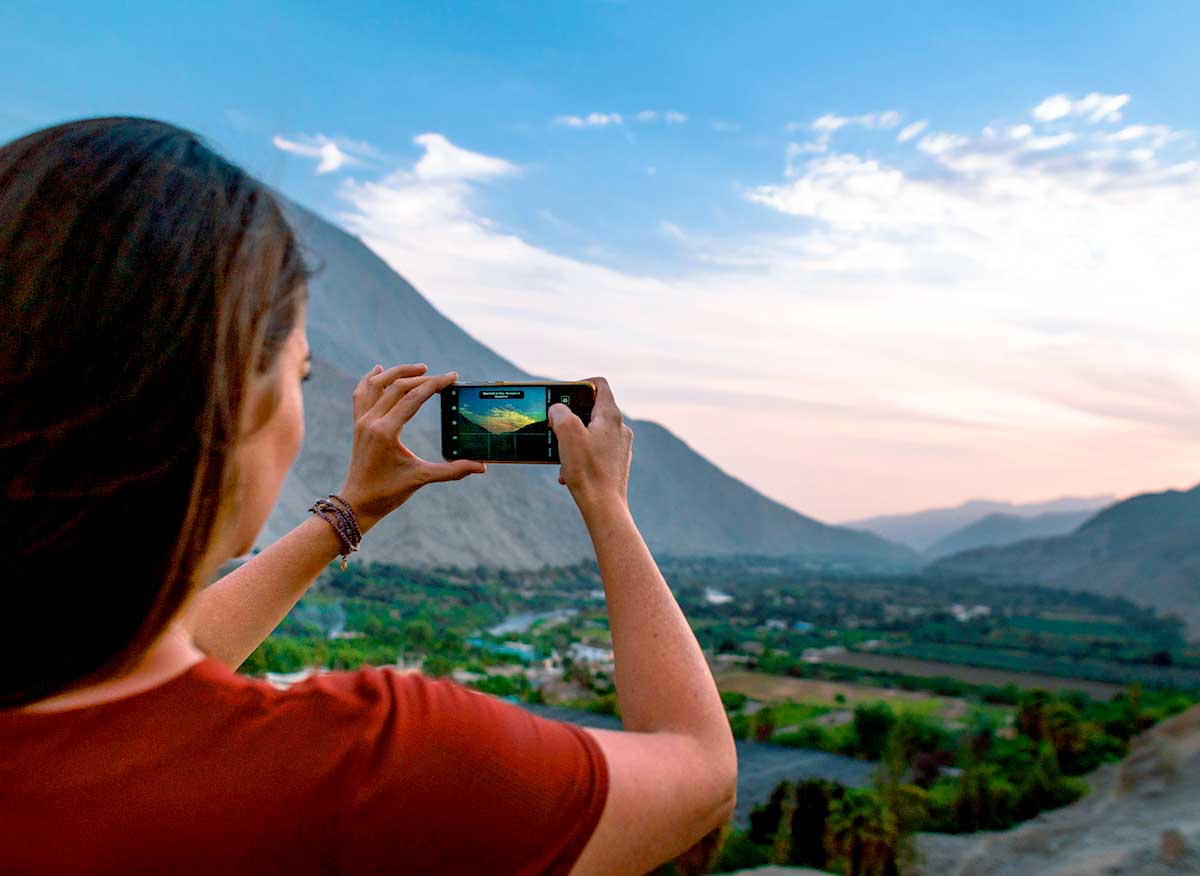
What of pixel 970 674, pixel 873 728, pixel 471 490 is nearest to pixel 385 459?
pixel 873 728

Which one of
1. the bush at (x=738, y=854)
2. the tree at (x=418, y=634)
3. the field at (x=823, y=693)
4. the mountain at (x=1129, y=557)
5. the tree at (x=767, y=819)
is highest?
the mountain at (x=1129, y=557)

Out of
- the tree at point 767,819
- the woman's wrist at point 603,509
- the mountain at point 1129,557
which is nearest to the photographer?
the woman's wrist at point 603,509

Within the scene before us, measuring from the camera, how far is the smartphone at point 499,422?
3.65 ft

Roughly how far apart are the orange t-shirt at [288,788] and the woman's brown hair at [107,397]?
61 mm

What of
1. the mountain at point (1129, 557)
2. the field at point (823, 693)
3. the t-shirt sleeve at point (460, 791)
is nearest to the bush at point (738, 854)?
the field at point (823, 693)

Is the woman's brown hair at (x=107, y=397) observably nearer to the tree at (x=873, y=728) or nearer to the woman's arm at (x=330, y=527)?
the woman's arm at (x=330, y=527)

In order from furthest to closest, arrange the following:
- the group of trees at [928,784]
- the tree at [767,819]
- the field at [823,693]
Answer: the field at [823,693] < the tree at [767,819] < the group of trees at [928,784]

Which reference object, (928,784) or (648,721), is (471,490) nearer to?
(928,784)

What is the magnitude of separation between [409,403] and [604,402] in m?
0.21

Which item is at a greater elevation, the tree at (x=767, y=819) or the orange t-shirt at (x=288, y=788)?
the orange t-shirt at (x=288, y=788)

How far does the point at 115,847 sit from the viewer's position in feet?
1.88

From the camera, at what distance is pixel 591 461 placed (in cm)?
82

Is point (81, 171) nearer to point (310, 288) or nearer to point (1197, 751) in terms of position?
point (310, 288)

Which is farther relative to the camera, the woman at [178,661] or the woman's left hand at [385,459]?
the woman's left hand at [385,459]
